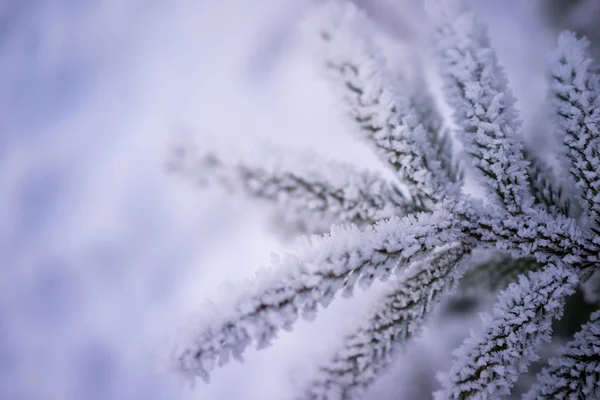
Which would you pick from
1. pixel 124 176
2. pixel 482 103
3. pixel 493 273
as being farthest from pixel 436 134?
pixel 124 176

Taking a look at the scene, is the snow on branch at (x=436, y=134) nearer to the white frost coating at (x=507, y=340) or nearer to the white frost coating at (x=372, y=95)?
the white frost coating at (x=372, y=95)

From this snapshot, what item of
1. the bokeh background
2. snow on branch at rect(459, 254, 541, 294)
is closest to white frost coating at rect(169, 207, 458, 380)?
snow on branch at rect(459, 254, 541, 294)

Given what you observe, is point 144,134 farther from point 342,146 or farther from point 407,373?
point 407,373

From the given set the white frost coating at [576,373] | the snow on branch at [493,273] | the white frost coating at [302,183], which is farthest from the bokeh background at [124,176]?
the white frost coating at [576,373]

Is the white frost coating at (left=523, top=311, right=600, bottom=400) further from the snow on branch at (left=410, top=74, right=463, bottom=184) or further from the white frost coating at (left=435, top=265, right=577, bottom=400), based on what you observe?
the snow on branch at (left=410, top=74, right=463, bottom=184)

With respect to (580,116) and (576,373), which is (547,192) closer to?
(580,116)
